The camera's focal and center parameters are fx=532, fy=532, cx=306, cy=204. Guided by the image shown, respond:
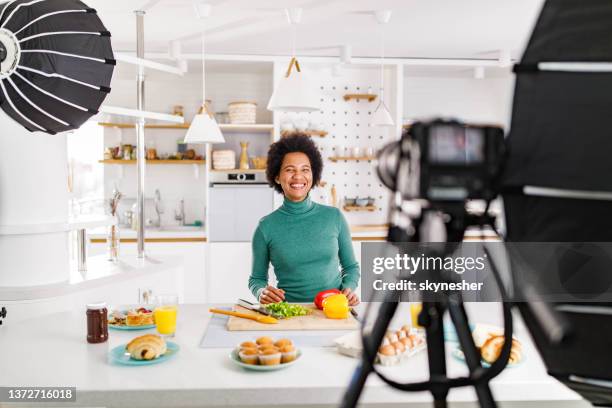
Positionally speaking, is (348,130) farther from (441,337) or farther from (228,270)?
(441,337)

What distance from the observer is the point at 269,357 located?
1.30 meters

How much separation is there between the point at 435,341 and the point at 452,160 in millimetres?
193

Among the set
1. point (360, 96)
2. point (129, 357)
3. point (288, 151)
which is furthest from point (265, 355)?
point (360, 96)

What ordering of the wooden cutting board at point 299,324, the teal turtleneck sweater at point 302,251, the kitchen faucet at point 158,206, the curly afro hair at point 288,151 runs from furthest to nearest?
1. the kitchen faucet at point 158,206
2. the curly afro hair at point 288,151
3. the teal turtleneck sweater at point 302,251
4. the wooden cutting board at point 299,324

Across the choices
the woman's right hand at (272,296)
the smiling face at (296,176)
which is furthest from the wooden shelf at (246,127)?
the woman's right hand at (272,296)

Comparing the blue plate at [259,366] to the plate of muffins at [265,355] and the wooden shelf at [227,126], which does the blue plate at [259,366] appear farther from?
the wooden shelf at [227,126]

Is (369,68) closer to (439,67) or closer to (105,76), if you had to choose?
(439,67)

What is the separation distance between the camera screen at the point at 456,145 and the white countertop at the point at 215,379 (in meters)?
0.87

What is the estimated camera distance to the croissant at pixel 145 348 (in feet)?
4.44

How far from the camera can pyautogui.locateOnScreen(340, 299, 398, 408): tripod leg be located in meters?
0.52

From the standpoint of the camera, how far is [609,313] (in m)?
0.45

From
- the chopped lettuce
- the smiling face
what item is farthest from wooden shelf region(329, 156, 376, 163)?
the chopped lettuce

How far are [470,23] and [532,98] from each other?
3.78m

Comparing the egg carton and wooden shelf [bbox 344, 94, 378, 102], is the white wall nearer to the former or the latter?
wooden shelf [bbox 344, 94, 378, 102]
